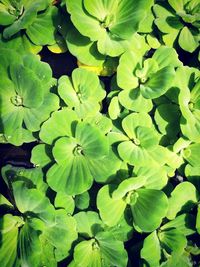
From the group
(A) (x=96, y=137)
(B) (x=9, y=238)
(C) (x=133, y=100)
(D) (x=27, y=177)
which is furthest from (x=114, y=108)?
(B) (x=9, y=238)

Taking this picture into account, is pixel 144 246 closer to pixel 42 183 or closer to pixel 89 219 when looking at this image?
pixel 89 219

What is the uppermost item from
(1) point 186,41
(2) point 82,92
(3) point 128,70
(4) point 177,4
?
(4) point 177,4

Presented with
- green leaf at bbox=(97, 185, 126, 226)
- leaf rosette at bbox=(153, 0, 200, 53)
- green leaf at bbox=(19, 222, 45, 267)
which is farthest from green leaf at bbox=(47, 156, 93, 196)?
leaf rosette at bbox=(153, 0, 200, 53)

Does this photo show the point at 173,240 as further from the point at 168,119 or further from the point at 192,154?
the point at 168,119

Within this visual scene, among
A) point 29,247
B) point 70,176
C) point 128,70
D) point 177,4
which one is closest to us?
point 29,247

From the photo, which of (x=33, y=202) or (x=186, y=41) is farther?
(x=186, y=41)

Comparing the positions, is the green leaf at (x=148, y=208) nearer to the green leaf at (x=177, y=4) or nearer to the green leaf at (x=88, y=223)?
the green leaf at (x=88, y=223)

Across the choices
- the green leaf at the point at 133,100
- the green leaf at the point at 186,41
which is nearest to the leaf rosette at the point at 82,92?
the green leaf at the point at 133,100

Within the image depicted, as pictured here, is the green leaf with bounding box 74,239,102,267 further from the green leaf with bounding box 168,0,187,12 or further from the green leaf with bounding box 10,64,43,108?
the green leaf with bounding box 168,0,187,12
